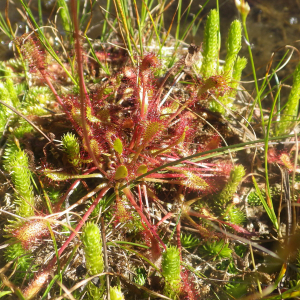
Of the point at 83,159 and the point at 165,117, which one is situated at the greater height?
the point at 165,117

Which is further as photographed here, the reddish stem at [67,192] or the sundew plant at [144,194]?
the reddish stem at [67,192]

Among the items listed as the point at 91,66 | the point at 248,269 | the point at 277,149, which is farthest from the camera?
the point at 91,66

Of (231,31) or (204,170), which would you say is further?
(231,31)

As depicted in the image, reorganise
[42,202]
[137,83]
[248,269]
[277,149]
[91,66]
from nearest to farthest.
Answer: [248,269], [42,202], [137,83], [277,149], [91,66]

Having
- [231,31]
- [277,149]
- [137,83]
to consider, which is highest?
[231,31]

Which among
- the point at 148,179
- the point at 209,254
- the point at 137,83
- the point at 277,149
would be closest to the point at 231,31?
the point at 137,83

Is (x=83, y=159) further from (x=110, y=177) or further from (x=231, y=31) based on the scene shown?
(x=231, y=31)

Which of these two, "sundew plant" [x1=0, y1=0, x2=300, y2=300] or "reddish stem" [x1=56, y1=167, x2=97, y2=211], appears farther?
"reddish stem" [x1=56, y1=167, x2=97, y2=211]
